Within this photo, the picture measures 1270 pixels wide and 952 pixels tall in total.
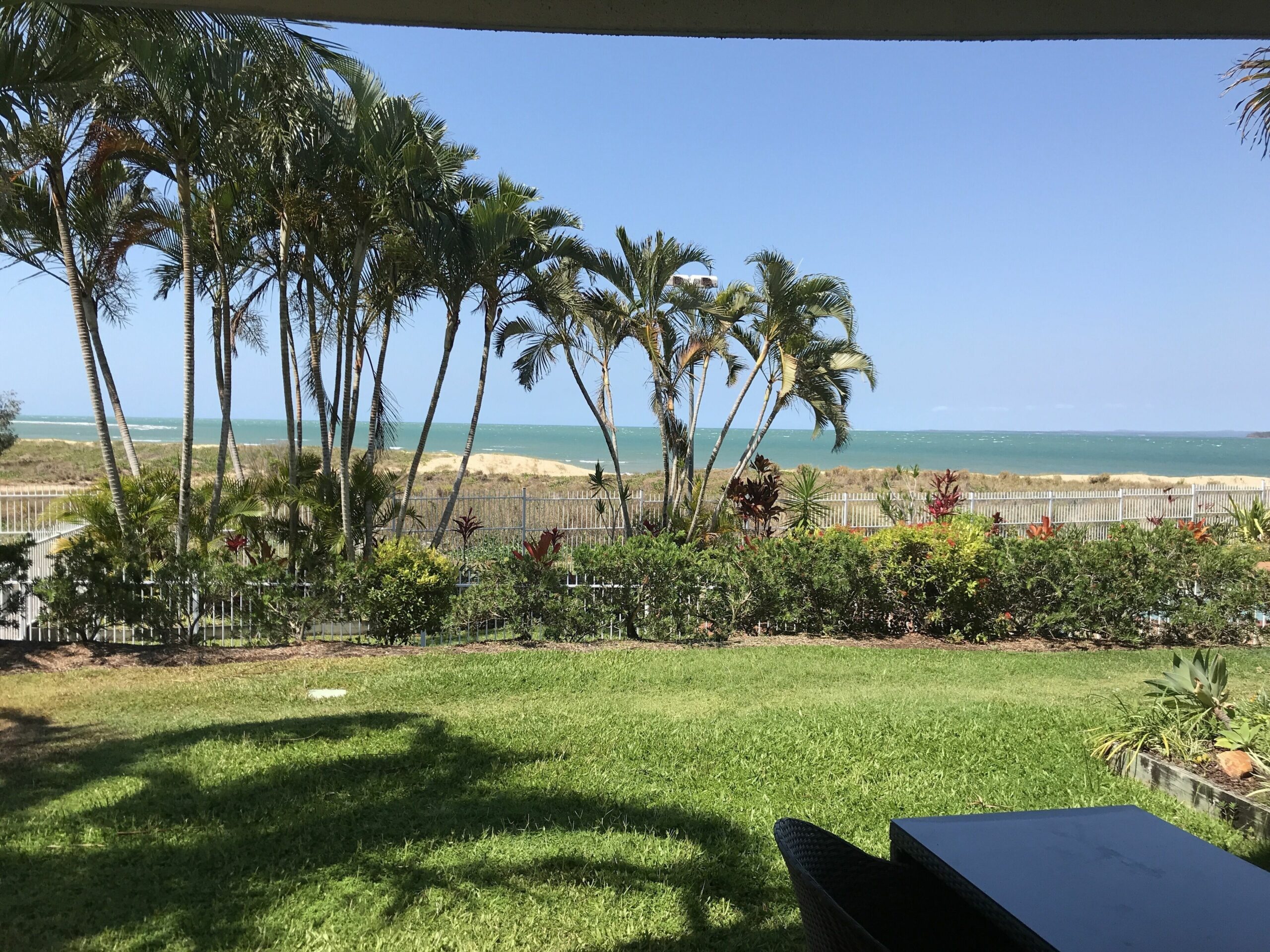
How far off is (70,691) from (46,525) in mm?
9647

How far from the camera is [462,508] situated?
1823cm

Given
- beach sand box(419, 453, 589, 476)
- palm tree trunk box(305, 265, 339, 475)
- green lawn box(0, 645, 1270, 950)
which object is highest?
palm tree trunk box(305, 265, 339, 475)

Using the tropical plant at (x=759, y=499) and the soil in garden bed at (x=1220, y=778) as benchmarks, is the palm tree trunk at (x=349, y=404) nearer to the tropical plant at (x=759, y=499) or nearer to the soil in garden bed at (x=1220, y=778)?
the tropical plant at (x=759, y=499)

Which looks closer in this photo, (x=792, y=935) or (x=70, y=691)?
(x=792, y=935)

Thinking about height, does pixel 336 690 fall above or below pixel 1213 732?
below

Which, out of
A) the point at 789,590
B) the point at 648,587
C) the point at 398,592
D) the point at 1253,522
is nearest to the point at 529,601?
the point at 648,587

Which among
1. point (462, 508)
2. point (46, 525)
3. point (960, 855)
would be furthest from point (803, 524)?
point (46, 525)

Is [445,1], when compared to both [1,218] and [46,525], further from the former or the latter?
[46,525]

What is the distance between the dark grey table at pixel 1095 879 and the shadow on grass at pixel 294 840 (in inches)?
43.3

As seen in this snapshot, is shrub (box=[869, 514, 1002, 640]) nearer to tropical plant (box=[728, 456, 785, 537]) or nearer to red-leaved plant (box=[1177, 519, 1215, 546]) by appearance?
red-leaved plant (box=[1177, 519, 1215, 546])

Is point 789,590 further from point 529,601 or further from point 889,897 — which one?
point 889,897

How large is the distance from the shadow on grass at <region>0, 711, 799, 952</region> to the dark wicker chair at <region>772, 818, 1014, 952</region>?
100cm

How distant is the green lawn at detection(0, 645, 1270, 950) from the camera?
3.14 metres

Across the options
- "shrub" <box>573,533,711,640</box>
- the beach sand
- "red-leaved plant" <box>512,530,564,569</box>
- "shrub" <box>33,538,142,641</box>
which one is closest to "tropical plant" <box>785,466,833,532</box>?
"shrub" <box>573,533,711,640</box>
